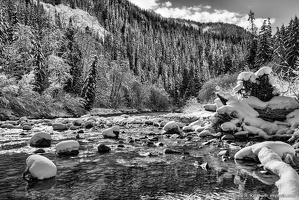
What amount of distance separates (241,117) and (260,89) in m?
3.05

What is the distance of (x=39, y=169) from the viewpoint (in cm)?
775

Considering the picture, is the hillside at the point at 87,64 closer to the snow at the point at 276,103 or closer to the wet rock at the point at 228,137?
the snow at the point at 276,103

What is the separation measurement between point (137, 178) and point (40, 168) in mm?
2822

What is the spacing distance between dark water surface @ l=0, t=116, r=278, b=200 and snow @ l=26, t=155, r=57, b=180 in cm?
21

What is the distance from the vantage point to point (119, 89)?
64.3m

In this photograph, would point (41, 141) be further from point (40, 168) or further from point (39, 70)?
point (39, 70)

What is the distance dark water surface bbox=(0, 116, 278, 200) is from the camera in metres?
6.70

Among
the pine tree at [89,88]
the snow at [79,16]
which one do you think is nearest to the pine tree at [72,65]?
the pine tree at [89,88]

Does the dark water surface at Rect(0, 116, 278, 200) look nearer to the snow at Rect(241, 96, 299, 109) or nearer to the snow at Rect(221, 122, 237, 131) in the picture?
the snow at Rect(221, 122, 237, 131)

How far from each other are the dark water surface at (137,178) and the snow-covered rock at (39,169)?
212 mm

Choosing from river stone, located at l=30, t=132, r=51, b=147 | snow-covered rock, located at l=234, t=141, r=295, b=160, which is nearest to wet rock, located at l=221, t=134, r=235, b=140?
snow-covered rock, located at l=234, t=141, r=295, b=160

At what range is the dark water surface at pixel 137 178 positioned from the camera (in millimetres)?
6695

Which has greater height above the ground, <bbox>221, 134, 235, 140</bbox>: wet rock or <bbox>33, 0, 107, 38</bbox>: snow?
<bbox>33, 0, 107, 38</bbox>: snow

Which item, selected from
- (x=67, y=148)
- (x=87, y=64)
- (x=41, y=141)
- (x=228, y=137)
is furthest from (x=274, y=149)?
(x=87, y=64)
